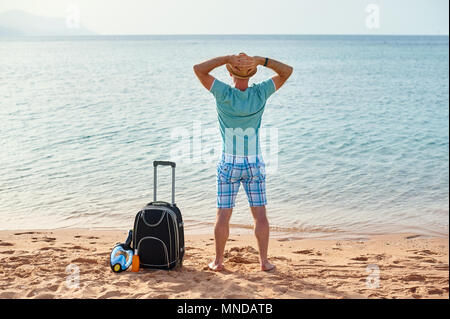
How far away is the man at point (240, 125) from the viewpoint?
4.05 meters

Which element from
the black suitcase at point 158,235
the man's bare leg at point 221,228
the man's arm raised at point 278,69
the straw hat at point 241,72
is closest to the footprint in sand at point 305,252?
the man's bare leg at point 221,228

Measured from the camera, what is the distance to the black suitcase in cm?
424

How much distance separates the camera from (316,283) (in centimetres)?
413

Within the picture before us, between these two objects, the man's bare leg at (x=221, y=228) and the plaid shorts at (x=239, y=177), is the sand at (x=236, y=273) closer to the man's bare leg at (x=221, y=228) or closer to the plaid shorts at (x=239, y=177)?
the man's bare leg at (x=221, y=228)

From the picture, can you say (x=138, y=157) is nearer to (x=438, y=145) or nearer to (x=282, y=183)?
(x=282, y=183)

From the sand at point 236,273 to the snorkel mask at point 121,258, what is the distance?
66mm

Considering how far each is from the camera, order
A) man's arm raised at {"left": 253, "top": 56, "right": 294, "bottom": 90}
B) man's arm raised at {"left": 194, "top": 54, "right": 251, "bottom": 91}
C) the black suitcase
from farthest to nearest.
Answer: the black suitcase, man's arm raised at {"left": 253, "top": 56, "right": 294, "bottom": 90}, man's arm raised at {"left": 194, "top": 54, "right": 251, "bottom": 91}

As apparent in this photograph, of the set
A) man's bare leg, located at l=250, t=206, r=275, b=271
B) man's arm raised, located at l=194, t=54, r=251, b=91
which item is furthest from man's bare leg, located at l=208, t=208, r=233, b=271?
man's arm raised, located at l=194, t=54, r=251, b=91

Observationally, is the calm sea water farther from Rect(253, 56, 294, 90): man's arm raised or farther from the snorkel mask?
Rect(253, 56, 294, 90): man's arm raised

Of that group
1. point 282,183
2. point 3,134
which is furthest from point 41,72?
point 282,183

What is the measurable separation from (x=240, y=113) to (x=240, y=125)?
0.09 metres

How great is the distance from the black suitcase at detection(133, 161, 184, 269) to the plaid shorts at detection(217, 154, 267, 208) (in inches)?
14.9

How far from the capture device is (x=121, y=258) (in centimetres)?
428

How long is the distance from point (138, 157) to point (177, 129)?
3.18 meters
